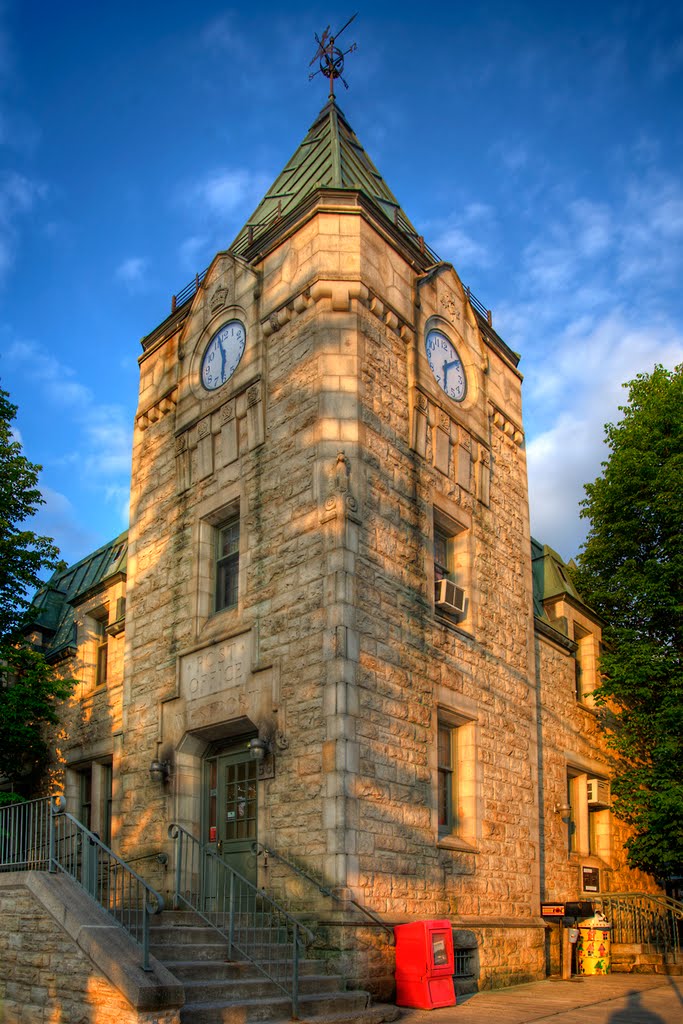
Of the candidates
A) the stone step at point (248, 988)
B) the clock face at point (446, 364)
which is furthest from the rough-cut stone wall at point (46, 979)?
the clock face at point (446, 364)

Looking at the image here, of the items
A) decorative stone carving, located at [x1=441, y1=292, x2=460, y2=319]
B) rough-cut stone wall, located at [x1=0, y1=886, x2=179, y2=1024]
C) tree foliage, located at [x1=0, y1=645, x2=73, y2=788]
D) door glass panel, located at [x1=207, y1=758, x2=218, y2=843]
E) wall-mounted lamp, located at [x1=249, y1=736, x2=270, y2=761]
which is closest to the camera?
rough-cut stone wall, located at [x1=0, y1=886, x2=179, y2=1024]

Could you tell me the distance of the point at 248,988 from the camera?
9023 millimetres

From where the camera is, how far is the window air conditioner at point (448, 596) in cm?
1352

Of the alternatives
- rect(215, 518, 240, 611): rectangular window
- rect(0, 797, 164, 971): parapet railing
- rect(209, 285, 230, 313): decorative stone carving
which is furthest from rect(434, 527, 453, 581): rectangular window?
rect(0, 797, 164, 971): parapet railing

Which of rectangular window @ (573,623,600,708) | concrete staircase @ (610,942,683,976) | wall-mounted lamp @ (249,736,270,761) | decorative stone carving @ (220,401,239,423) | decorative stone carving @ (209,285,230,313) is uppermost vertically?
decorative stone carving @ (209,285,230,313)

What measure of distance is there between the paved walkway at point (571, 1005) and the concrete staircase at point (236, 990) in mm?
697

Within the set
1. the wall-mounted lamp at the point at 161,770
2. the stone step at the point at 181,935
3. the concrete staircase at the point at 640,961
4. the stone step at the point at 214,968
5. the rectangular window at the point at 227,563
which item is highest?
the rectangular window at the point at 227,563

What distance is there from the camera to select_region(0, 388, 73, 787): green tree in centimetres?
1709

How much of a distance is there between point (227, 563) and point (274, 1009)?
6.69 meters

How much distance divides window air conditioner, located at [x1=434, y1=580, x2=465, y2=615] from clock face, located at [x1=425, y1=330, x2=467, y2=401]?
3221mm

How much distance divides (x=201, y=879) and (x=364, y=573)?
4817mm

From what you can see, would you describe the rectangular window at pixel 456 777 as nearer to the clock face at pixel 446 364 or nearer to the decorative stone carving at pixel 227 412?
the clock face at pixel 446 364

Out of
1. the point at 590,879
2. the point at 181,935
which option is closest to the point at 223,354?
the point at 181,935

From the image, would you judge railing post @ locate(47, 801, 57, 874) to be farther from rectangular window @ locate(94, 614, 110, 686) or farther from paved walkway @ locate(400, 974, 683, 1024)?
rectangular window @ locate(94, 614, 110, 686)
